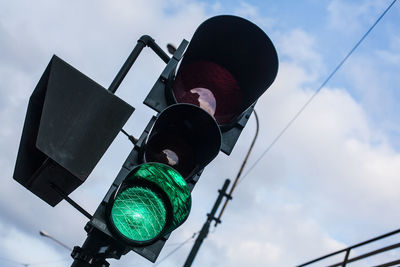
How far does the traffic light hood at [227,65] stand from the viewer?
2.13 m

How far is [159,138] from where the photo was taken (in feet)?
6.37

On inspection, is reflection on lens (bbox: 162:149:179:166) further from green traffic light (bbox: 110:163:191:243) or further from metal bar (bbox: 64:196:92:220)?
metal bar (bbox: 64:196:92:220)

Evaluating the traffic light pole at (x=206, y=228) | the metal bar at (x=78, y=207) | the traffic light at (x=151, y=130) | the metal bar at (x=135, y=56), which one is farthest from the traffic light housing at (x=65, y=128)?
the traffic light pole at (x=206, y=228)

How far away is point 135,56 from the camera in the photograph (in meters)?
2.04

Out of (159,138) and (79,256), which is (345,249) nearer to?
(159,138)

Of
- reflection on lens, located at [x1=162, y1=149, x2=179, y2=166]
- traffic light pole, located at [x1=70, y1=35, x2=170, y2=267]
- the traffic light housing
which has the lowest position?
traffic light pole, located at [x1=70, y1=35, x2=170, y2=267]

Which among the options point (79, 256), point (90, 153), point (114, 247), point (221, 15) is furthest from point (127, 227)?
point (221, 15)

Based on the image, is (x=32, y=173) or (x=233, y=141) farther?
(x=233, y=141)

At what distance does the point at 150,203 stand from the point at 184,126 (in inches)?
16.1

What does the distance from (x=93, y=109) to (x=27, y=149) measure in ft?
1.09

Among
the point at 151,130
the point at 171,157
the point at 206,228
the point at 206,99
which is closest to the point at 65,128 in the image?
the point at 151,130

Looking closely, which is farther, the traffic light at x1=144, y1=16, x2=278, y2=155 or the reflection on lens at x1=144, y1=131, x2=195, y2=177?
the traffic light at x1=144, y1=16, x2=278, y2=155

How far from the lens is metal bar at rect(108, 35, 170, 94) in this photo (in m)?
1.90

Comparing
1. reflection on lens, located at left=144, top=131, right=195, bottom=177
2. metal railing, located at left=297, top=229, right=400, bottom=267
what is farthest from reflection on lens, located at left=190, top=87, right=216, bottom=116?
metal railing, located at left=297, top=229, right=400, bottom=267
